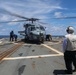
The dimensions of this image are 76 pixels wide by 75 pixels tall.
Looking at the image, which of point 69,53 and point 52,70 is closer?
point 69,53

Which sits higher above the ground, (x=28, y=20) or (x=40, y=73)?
(x=28, y=20)

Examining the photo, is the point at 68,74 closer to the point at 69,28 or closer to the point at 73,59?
the point at 73,59

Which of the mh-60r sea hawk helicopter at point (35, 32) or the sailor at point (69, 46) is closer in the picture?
the sailor at point (69, 46)

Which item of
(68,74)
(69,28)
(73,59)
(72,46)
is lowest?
(68,74)

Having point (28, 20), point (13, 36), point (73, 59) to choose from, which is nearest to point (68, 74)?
point (73, 59)

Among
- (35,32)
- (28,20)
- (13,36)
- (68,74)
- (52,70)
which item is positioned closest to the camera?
(68,74)

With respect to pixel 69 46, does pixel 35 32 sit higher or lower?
higher

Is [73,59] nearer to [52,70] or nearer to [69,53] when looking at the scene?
[69,53]

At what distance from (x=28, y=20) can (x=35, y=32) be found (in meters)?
6.31

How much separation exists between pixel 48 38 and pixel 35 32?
1216 centimetres

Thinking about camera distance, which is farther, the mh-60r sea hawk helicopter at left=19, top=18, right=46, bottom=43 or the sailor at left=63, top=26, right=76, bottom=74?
the mh-60r sea hawk helicopter at left=19, top=18, right=46, bottom=43

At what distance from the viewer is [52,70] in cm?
980

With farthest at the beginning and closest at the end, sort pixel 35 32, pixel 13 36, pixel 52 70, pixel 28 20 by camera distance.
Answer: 1. pixel 13 36
2. pixel 28 20
3. pixel 35 32
4. pixel 52 70

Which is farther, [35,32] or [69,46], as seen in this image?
[35,32]
